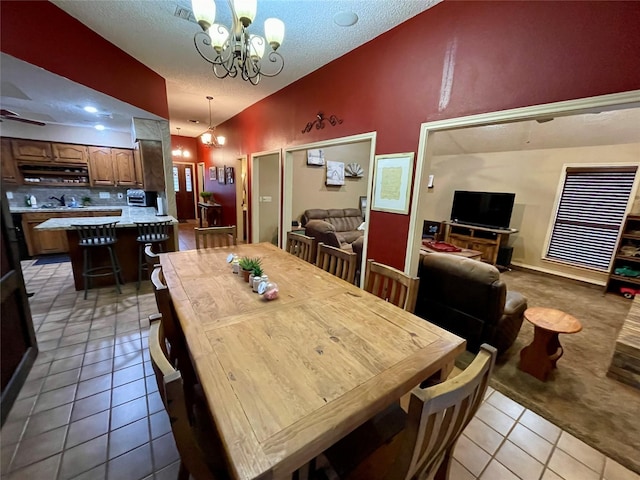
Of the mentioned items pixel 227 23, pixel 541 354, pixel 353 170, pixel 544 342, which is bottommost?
pixel 541 354

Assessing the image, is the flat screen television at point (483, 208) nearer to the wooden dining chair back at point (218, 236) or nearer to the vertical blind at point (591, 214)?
the vertical blind at point (591, 214)

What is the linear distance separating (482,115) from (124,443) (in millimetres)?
3120

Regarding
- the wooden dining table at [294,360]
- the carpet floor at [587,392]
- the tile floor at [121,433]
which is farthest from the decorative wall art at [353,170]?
the tile floor at [121,433]

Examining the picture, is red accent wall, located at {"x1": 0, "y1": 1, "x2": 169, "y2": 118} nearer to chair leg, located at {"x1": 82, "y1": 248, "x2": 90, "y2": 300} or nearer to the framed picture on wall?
chair leg, located at {"x1": 82, "y1": 248, "x2": 90, "y2": 300}

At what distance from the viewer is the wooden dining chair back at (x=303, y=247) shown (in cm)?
249

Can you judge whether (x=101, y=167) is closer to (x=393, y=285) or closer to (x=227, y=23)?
(x=227, y=23)

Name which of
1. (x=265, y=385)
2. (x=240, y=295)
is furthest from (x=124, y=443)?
(x=265, y=385)

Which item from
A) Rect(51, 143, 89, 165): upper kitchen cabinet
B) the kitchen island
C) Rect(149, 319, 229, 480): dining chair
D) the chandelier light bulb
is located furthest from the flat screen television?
Rect(51, 143, 89, 165): upper kitchen cabinet

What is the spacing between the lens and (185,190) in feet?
28.7

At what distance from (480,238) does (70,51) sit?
21.5 ft

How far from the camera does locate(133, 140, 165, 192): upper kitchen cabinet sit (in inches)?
151

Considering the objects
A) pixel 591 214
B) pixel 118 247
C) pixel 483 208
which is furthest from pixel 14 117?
pixel 591 214

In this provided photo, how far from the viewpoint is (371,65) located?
268cm

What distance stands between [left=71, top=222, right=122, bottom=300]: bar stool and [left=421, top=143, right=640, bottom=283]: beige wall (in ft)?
15.4
